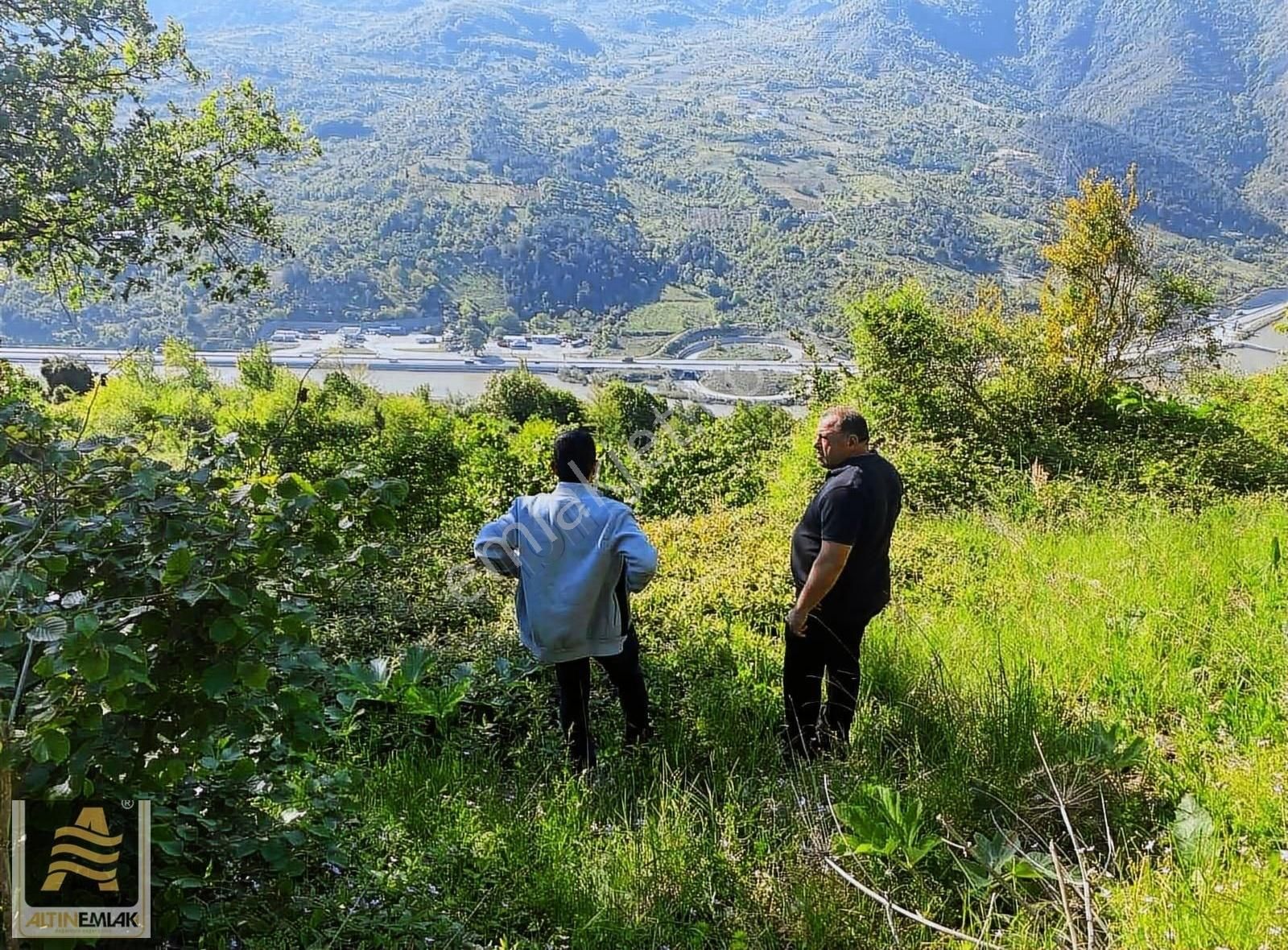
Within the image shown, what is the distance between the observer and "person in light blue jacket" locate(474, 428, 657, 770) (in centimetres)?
316

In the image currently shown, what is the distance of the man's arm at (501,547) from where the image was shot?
128 inches

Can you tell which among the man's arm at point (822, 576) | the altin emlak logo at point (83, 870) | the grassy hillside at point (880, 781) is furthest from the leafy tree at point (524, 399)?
the altin emlak logo at point (83, 870)

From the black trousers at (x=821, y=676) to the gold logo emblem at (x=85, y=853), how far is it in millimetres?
2377

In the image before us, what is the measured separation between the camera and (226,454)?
1.92 meters

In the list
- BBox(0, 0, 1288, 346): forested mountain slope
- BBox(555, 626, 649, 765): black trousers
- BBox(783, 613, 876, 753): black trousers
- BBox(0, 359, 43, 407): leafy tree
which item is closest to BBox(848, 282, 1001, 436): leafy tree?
BBox(783, 613, 876, 753): black trousers

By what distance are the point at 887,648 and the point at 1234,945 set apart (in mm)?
2260

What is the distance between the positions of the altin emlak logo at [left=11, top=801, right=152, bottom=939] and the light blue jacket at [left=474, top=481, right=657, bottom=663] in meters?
1.60

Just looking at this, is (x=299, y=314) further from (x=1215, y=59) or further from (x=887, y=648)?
(x=1215, y=59)

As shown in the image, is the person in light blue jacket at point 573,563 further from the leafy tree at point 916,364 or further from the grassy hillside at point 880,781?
the leafy tree at point 916,364

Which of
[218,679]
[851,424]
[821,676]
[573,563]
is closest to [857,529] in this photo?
[851,424]

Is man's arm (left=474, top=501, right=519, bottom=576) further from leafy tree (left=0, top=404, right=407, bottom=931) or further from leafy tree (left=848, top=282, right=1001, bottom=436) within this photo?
leafy tree (left=848, top=282, right=1001, bottom=436)

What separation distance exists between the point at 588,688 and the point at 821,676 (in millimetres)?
1023

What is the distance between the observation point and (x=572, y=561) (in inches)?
125

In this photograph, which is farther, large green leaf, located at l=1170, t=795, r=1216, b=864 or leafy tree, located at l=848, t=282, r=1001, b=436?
leafy tree, located at l=848, t=282, r=1001, b=436
